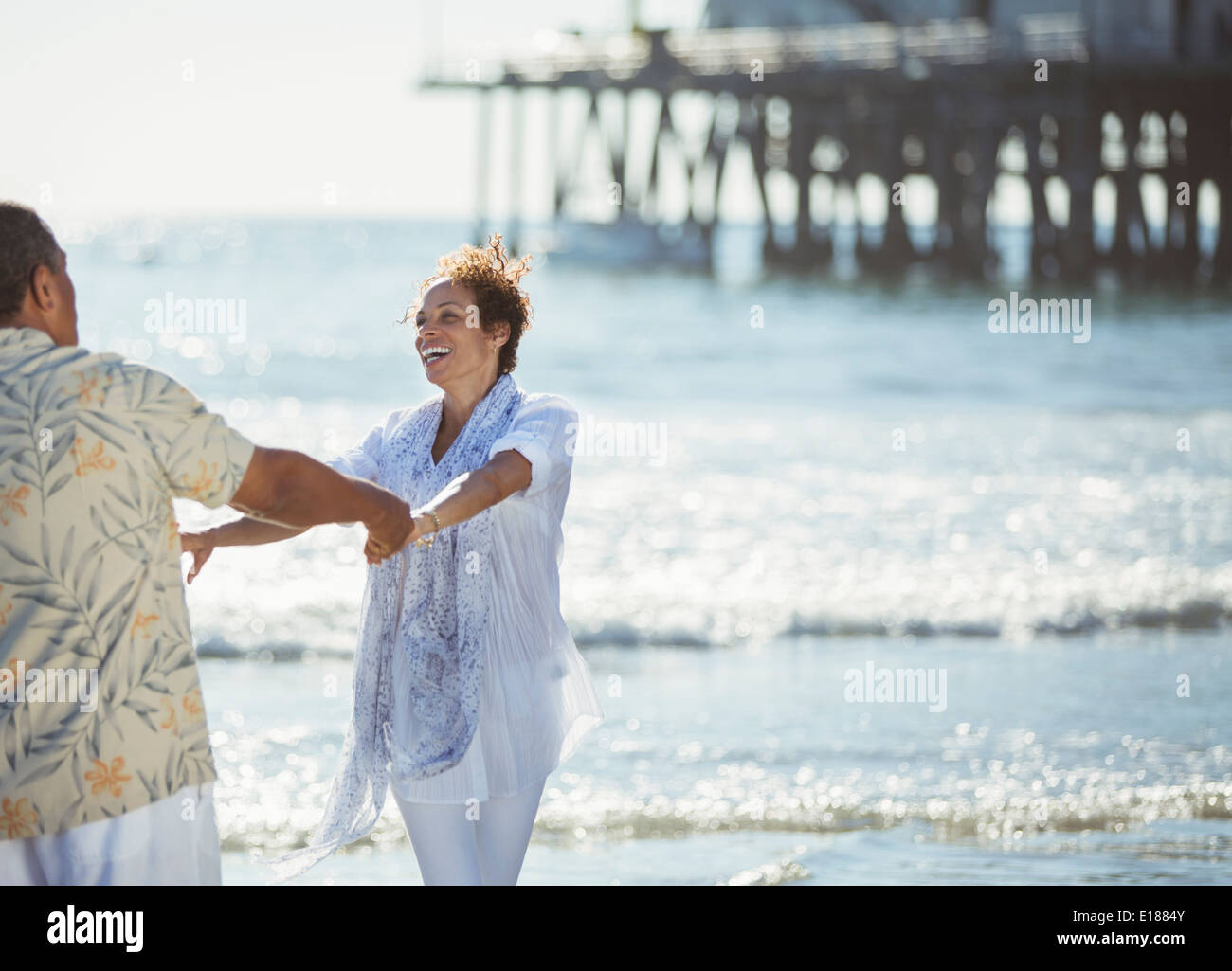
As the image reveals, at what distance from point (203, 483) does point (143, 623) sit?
205 millimetres

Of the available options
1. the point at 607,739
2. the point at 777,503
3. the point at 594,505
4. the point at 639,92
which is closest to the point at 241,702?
the point at 607,739

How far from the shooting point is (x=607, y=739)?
5.87 m

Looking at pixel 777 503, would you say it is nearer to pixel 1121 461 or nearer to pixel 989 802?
pixel 1121 461

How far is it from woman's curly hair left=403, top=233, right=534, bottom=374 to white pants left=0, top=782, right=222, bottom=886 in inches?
45.2

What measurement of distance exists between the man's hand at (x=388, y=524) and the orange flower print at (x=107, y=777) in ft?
1.94

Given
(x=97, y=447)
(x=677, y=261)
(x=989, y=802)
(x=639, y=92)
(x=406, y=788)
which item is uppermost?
(x=639, y=92)

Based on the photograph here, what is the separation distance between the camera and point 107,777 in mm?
2270

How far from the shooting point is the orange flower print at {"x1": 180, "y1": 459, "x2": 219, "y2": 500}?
2.30 m

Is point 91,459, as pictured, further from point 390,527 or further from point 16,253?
point 390,527

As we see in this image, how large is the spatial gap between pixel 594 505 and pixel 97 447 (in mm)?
9073

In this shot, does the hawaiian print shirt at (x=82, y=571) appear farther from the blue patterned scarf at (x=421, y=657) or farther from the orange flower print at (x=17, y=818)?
the blue patterned scarf at (x=421, y=657)
